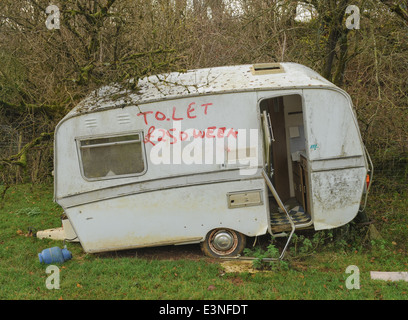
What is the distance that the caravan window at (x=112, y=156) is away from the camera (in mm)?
7191

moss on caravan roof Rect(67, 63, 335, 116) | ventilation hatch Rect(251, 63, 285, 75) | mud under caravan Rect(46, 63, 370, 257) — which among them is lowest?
mud under caravan Rect(46, 63, 370, 257)

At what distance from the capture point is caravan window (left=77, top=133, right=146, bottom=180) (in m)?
7.19

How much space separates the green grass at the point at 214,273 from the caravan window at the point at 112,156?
4.57 ft

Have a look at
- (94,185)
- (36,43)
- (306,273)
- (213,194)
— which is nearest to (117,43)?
(36,43)

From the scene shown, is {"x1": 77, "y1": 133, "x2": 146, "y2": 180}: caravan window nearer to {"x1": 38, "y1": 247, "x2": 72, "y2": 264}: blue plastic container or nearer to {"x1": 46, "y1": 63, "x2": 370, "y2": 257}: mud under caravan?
{"x1": 46, "y1": 63, "x2": 370, "y2": 257}: mud under caravan

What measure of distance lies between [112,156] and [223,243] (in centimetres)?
224

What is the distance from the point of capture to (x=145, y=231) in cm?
729

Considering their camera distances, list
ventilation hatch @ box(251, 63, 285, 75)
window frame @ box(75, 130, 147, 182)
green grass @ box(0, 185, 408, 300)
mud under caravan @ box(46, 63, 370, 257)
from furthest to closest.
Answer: ventilation hatch @ box(251, 63, 285, 75) < window frame @ box(75, 130, 147, 182) < mud under caravan @ box(46, 63, 370, 257) < green grass @ box(0, 185, 408, 300)

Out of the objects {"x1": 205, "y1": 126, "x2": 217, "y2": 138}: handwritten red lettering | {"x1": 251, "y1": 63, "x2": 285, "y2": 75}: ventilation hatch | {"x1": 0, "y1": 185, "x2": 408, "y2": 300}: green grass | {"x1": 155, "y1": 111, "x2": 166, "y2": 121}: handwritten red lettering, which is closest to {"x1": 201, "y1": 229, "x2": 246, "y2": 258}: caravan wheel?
{"x1": 0, "y1": 185, "x2": 408, "y2": 300}: green grass

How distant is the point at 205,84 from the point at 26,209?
20.2ft

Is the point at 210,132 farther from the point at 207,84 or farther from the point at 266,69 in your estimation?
the point at 266,69

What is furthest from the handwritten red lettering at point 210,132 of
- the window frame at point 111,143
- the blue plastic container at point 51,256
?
the blue plastic container at point 51,256

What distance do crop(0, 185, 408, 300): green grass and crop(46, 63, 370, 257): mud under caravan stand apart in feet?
1.46

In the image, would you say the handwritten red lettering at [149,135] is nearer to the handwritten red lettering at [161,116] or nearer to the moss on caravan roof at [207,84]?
the handwritten red lettering at [161,116]
